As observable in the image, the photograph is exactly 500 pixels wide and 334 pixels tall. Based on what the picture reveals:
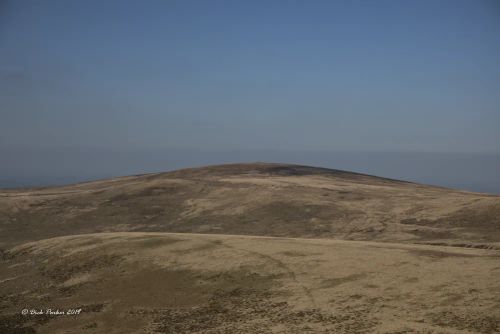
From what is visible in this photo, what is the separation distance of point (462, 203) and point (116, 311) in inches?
2054

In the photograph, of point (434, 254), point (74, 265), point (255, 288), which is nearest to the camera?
point (255, 288)

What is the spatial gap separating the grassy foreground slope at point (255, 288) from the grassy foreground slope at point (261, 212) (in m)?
17.6

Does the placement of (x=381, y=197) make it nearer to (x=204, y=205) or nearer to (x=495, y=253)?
(x=204, y=205)

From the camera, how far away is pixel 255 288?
100 ft

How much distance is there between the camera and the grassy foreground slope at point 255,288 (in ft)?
79.0

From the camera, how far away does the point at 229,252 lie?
38.2 m

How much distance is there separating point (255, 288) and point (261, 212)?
4046 cm

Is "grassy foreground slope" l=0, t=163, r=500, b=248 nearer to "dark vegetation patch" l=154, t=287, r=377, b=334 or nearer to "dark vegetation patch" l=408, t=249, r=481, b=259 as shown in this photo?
"dark vegetation patch" l=408, t=249, r=481, b=259

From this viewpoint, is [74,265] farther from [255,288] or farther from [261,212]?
[261,212]

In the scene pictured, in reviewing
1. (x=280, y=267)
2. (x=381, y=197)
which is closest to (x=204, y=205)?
(x=381, y=197)

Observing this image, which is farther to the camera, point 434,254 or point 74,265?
point 74,265
